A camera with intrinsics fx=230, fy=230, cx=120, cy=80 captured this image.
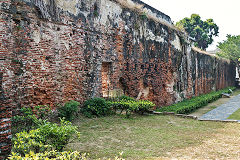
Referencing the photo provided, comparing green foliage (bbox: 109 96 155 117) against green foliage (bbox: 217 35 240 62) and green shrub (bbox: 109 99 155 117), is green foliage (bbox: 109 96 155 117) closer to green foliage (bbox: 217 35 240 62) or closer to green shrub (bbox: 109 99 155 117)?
green shrub (bbox: 109 99 155 117)

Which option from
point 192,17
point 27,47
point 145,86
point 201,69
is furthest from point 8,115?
point 192,17

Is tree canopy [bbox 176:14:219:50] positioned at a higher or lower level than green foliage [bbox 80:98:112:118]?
higher

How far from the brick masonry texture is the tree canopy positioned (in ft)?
82.0

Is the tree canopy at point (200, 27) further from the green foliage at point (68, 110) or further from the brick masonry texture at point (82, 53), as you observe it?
the green foliage at point (68, 110)

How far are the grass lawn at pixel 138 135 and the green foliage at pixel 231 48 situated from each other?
807 inches

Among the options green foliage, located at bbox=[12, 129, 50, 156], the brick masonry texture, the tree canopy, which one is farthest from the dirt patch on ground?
the tree canopy

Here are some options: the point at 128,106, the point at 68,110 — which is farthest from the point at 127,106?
the point at 68,110

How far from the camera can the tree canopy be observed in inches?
1425

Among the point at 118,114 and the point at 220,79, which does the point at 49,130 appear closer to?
the point at 118,114

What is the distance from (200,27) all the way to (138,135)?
3521 centimetres

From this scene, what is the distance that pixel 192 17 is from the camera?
36.8 m

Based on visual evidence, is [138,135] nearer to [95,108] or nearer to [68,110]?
[68,110]

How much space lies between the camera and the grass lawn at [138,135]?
448cm

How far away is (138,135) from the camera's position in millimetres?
5625
